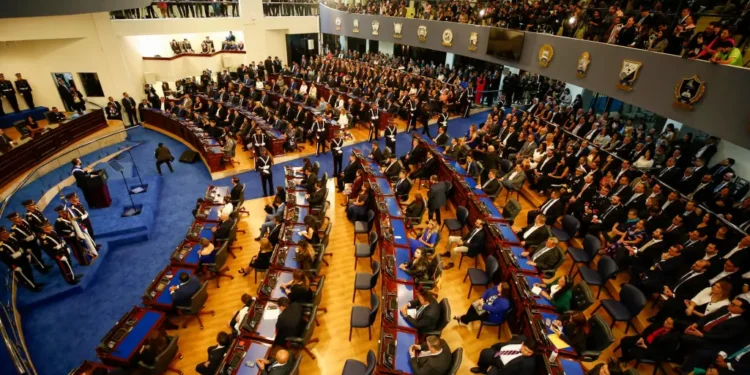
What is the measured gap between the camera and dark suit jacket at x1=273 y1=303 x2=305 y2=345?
226 inches

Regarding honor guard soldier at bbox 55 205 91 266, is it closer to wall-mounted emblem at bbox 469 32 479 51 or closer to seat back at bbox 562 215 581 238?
seat back at bbox 562 215 581 238

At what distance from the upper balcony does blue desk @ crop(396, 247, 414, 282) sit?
6512mm

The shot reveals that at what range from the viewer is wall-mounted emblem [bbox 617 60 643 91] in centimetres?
914

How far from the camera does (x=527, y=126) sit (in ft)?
41.2

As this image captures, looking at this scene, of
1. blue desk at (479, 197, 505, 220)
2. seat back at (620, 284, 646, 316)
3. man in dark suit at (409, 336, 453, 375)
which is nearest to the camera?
man in dark suit at (409, 336, 453, 375)

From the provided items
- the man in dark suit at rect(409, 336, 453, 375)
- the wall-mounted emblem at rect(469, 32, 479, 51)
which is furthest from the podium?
the wall-mounted emblem at rect(469, 32, 479, 51)

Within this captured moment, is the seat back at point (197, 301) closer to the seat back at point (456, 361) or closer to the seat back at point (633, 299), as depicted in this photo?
the seat back at point (456, 361)

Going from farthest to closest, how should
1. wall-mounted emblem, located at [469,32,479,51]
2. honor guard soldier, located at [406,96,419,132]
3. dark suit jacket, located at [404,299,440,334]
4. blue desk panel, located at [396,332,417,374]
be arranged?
wall-mounted emblem, located at [469,32,479,51] → honor guard soldier, located at [406,96,419,132] → dark suit jacket, located at [404,299,440,334] → blue desk panel, located at [396,332,417,374]

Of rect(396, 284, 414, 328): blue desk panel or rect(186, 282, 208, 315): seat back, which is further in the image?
rect(186, 282, 208, 315): seat back

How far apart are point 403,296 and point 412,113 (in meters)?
10.2

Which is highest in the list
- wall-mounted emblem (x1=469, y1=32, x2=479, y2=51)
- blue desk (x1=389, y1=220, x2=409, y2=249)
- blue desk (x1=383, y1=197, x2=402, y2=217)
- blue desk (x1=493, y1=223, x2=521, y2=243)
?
wall-mounted emblem (x1=469, y1=32, x2=479, y2=51)

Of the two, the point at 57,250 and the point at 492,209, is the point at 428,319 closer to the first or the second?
the point at 492,209

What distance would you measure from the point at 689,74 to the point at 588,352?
21.0ft

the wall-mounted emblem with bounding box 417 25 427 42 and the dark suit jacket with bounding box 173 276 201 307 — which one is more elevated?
the wall-mounted emblem with bounding box 417 25 427 42
